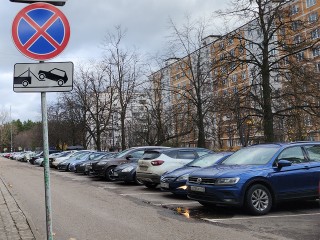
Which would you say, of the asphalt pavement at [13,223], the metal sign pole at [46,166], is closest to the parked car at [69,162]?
the asphalt pavement at [13,223]

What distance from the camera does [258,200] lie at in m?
9.33

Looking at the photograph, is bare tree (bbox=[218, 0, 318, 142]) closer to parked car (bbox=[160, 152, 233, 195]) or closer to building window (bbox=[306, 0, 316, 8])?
parked car (bbox=[160, 152, 233, 195])

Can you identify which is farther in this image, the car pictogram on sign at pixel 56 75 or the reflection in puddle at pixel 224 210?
Answer: the reflection in puddle at pixel 224 210

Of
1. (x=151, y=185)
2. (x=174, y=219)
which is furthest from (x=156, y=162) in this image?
(x=174, y=219)

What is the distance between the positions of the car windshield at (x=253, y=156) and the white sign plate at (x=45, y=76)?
630cm

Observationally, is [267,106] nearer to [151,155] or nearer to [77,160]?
[151,155]

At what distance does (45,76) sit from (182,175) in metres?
8.13

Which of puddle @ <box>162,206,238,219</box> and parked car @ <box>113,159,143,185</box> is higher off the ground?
parked car @ <box>113,159,143,185</box>

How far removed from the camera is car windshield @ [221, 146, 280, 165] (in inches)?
390

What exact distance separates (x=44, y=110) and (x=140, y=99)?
46089 millimetres

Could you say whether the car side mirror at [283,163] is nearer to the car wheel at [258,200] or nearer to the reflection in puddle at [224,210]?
the car wheel at [258,200]

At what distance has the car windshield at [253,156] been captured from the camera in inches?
390

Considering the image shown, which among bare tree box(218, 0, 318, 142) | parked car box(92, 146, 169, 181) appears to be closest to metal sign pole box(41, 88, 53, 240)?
parked car box(92, 146, 169, 181)

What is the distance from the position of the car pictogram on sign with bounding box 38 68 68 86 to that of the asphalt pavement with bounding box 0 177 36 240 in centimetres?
329
